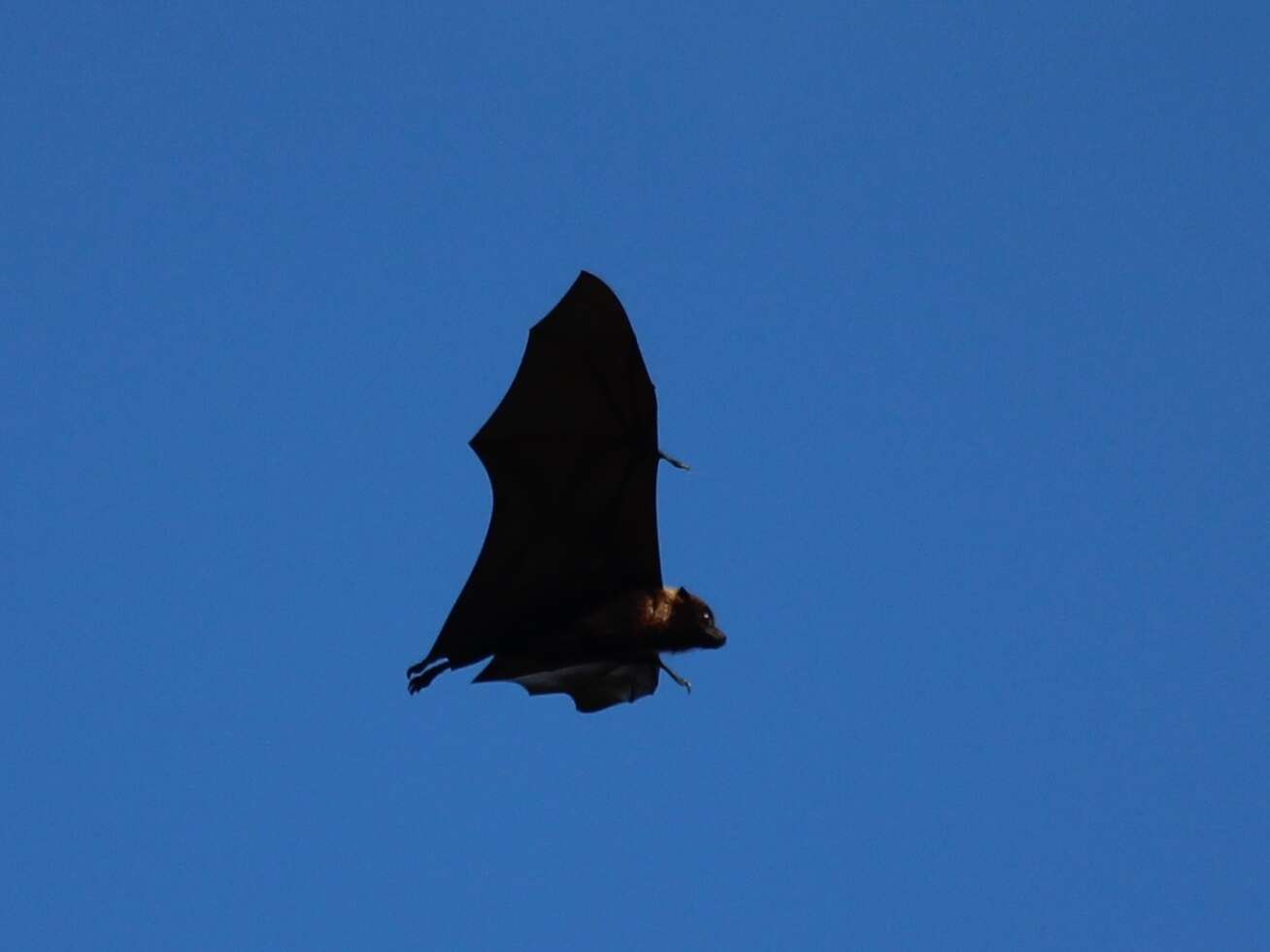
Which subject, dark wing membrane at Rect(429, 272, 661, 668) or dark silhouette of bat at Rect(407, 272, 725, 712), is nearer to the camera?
dark silhouette of bat at Rect(407, 272, 725, 712)

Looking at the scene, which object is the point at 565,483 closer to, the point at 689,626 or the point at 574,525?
the point at 574,525

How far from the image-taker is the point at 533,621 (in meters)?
12.4

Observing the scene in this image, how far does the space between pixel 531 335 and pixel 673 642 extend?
9.55 ft

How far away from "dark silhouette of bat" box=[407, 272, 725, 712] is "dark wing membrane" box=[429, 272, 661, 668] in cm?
1

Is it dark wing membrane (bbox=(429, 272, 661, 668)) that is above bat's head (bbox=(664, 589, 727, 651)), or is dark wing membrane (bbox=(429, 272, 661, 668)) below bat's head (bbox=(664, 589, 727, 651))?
above

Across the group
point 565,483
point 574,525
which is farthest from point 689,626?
point 565,483

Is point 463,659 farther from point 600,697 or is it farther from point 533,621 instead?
point 600,697

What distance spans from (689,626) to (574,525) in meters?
1.44

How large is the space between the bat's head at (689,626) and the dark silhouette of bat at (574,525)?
0.01m

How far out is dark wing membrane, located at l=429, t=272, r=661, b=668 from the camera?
1231cm

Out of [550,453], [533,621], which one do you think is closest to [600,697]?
[533,621]

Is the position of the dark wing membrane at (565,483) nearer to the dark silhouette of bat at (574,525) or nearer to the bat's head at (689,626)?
the dark silhouette of bat at (574,525)

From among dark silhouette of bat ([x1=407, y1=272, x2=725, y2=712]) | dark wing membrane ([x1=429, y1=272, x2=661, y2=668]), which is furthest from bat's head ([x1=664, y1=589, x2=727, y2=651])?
dark wing membrane ([x1=429, y1=272, x2=661, y2=668])

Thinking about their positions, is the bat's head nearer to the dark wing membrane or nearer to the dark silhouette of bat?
the dark silhouette of bat
